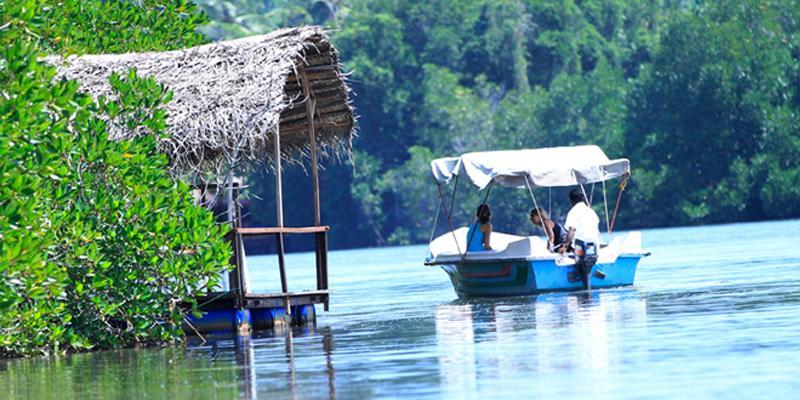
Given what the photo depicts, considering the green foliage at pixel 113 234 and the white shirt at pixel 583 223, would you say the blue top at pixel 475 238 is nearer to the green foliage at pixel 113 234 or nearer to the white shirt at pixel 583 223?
the white shirt at pixel 583 223

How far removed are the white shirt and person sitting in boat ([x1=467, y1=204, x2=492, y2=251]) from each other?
3.59ft

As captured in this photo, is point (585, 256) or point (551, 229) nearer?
point (585, 256)

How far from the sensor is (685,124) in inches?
2559

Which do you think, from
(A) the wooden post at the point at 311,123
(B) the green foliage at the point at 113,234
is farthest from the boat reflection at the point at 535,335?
(B) the green foliage at the point at 113,234

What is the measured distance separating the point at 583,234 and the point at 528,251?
2.46 ft

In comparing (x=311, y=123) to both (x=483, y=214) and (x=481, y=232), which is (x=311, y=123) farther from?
(x=481, y=232)

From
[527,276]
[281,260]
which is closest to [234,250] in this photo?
[281,260]

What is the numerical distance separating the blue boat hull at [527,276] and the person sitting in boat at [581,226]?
397mm

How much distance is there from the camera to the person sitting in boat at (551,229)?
22.8m

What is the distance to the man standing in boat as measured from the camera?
22078mm

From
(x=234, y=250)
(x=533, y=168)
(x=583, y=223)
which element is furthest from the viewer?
(x=533, y=168)

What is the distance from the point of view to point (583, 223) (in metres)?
22.1

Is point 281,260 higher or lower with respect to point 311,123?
lower

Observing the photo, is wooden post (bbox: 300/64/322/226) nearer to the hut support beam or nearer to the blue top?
the hut support beam
